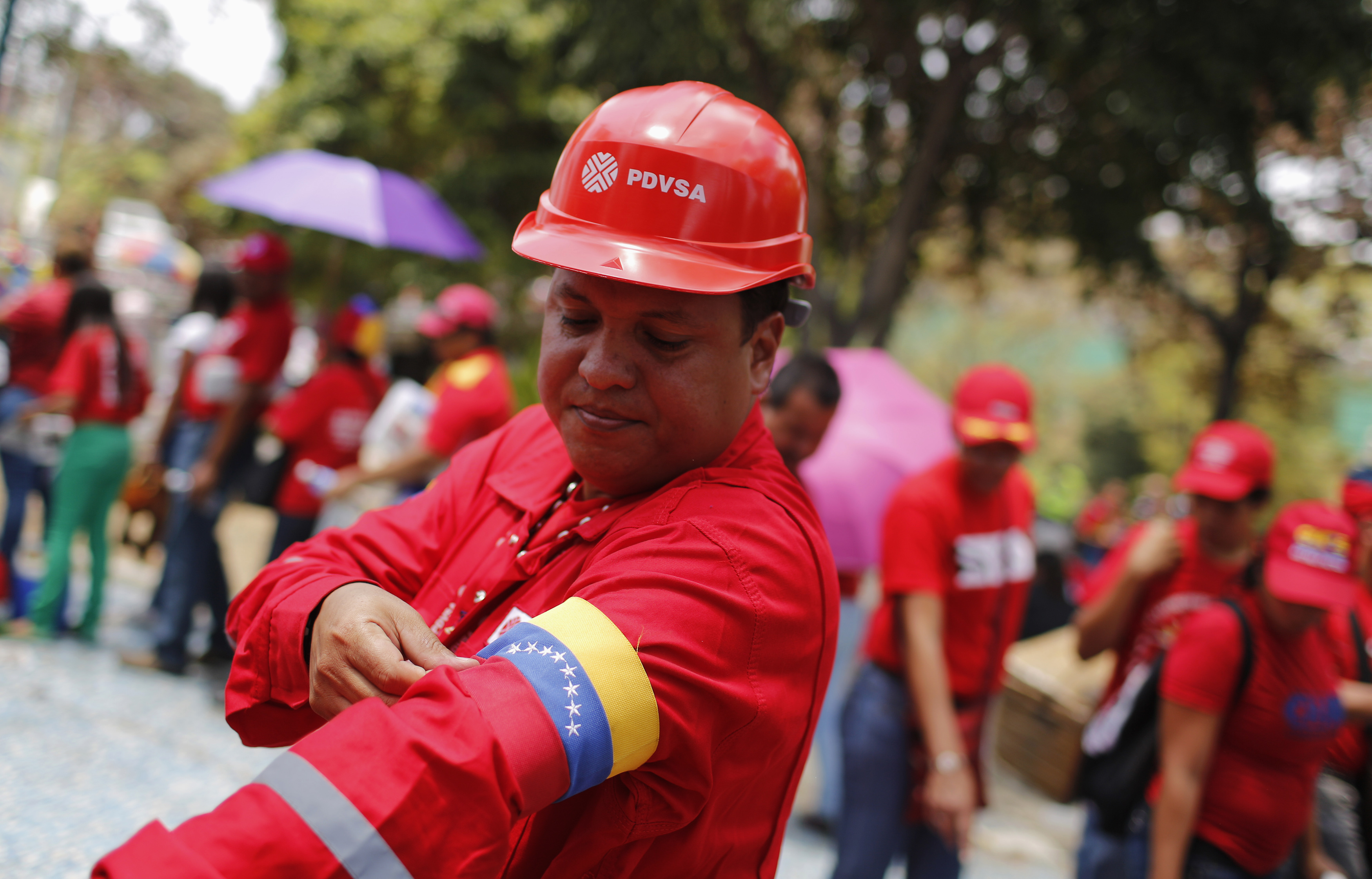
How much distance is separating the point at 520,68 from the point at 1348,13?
11172 millimetres

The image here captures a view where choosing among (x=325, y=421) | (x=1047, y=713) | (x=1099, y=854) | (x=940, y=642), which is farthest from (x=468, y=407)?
(x=1047, y=713)

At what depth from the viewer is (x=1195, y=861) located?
276 cm

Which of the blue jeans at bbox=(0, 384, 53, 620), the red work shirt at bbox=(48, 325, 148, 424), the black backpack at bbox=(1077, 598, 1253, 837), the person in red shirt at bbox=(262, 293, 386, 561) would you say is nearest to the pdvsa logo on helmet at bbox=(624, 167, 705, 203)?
the black backpack at bbox=(1077, 598, 1253, 837)

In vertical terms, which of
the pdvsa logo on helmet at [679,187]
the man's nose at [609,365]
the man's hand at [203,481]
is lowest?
the man's hand at [203,481]

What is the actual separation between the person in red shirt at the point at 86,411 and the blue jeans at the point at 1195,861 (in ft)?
16.3

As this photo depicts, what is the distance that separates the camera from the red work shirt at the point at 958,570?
9.71 feet

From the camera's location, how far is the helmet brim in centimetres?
116

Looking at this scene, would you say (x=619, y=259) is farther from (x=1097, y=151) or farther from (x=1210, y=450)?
(x=1097, y=151)

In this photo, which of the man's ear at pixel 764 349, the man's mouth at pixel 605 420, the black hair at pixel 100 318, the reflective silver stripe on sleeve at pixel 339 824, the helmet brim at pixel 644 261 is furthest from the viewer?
the black hair at pixel 100 318

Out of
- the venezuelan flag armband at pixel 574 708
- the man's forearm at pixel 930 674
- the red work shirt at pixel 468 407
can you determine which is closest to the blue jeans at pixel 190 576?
the red work shirt at pixel 468 407

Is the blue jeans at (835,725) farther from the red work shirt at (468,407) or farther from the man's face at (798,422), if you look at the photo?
the red work shirt at (468,407)

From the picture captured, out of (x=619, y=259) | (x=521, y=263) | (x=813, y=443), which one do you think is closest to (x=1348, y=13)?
(x=813, y=443)

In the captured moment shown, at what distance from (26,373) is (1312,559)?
621cm

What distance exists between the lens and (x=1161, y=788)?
271 cm
